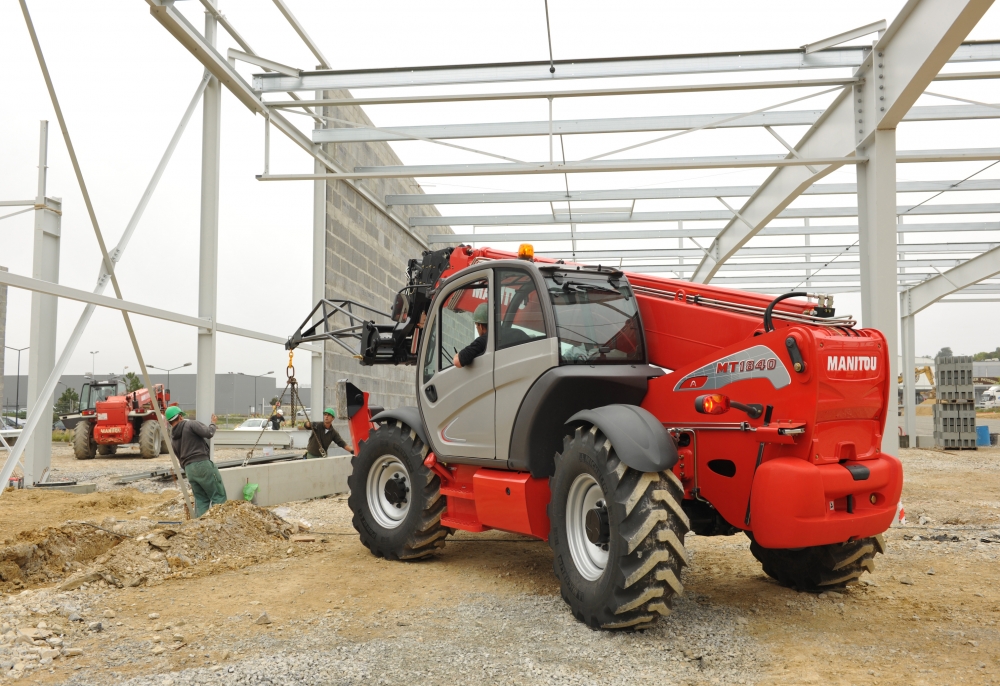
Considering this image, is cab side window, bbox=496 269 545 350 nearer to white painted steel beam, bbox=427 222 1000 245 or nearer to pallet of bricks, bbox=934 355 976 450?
white painted steel beam, bbox=427 222 1000 245

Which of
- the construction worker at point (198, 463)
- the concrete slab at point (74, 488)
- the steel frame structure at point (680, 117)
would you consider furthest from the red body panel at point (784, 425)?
the concrete slab at point (74, 488)

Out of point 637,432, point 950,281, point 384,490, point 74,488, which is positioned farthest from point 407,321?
point 950,281

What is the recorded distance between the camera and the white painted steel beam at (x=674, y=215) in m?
16.7

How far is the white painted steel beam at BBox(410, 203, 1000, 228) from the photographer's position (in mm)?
16703

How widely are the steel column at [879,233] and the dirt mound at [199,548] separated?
6708mm

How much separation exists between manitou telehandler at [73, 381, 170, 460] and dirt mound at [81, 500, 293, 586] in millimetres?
13314

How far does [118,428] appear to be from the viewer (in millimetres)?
20719

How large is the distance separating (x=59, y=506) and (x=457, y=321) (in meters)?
6.91

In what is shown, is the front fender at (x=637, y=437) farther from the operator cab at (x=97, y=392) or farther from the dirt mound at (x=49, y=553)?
the operator cab at (x=97, y=392)

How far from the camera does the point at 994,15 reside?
33.2ft

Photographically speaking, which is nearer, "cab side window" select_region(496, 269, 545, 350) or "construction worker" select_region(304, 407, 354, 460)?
"cab side window" select_region(496, 269, 545, 350)

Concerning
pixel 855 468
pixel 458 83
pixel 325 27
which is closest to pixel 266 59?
pixel 325 27

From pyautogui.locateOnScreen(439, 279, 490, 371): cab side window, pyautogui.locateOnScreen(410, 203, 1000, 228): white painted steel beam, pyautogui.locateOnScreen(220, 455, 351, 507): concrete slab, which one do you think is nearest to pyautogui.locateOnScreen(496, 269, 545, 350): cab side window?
pyautogui.locateOnScreen(439, 279, 490, 371): cab side window

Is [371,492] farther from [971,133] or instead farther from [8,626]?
[971,133]
